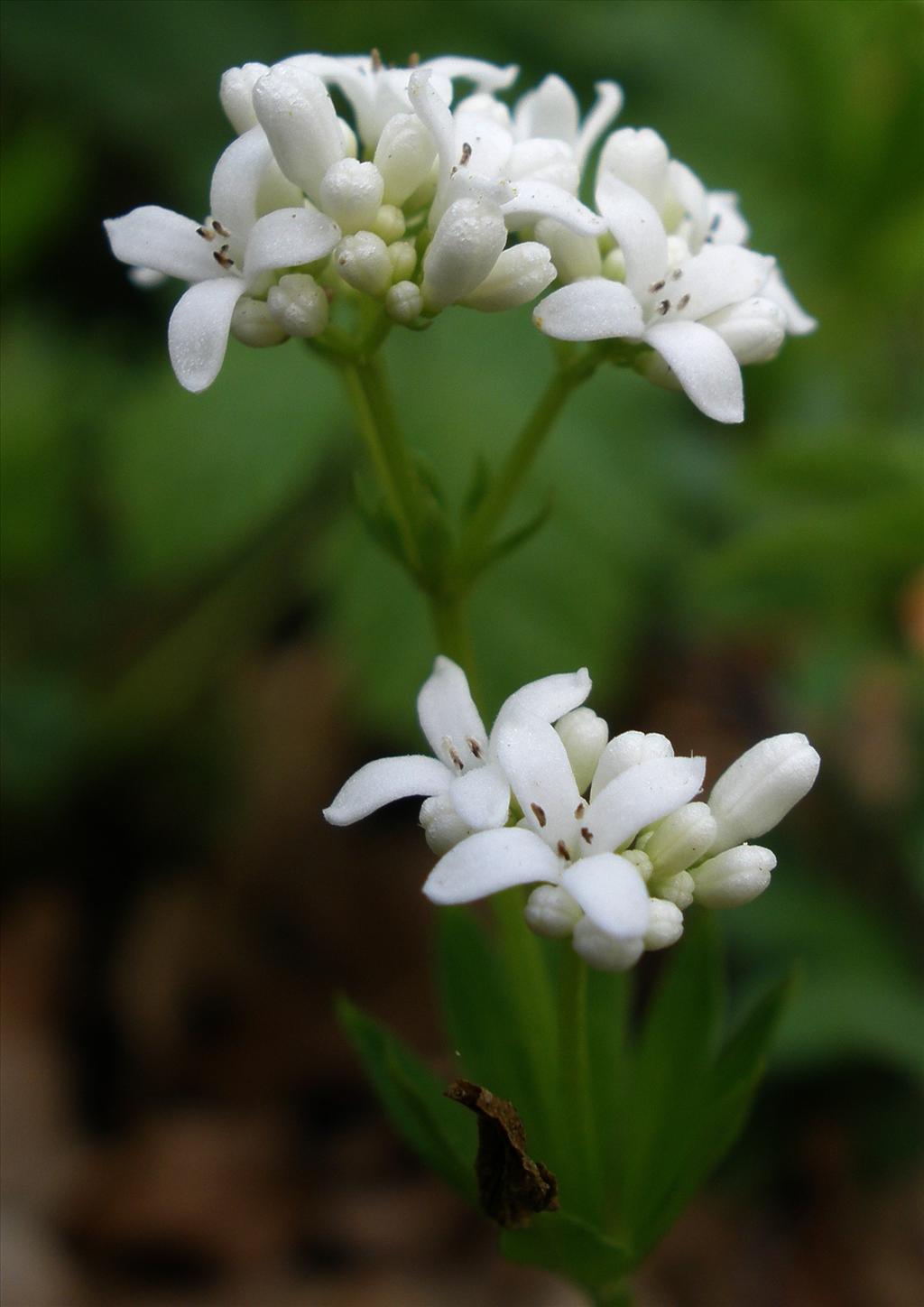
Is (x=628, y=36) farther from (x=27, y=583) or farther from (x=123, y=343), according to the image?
(x=27, y=583)

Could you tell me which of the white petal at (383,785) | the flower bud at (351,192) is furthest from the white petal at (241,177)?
the white petal at (383,785)

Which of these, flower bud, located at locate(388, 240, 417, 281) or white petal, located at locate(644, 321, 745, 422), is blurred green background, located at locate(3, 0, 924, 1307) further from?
flower bud, located at locate(388, 240, 417, 281)

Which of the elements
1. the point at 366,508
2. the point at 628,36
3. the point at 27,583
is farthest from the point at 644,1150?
the point at 628,36

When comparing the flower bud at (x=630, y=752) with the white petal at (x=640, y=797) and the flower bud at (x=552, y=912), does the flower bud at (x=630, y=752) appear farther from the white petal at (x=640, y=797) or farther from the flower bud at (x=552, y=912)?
the flower bud at (x=552, y=912)

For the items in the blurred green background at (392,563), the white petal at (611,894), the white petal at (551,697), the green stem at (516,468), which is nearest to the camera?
the white petal at (611,894)

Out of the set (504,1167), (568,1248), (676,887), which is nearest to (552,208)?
(676,887)

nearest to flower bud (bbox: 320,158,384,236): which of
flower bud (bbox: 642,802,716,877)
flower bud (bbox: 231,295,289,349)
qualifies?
flower bud (bbox: 231,295,289,349)

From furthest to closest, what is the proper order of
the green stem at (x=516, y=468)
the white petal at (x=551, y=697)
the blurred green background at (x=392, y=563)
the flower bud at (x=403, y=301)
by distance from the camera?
the blurred green background at (x=392, y=563) < the green stem at (x=516, y=468) < the flower bud at (x=403, y=301) < the white petal at (x=551, y=697)
